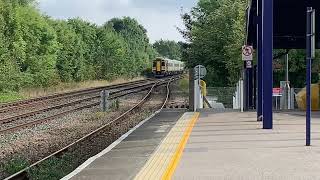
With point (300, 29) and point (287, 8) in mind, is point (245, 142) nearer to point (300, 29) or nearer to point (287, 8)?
point (287, 8)

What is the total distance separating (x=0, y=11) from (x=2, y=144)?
110 feet

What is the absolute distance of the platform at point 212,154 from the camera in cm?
993

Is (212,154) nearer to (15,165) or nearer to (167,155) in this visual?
(167,155)

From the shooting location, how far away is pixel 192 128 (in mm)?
17672

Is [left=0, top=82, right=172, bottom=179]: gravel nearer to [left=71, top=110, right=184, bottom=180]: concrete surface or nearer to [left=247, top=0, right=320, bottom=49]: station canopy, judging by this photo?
[left=71, top=110, right=184, bottom=180]: concrete surface

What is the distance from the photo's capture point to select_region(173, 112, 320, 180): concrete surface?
32.2 ft

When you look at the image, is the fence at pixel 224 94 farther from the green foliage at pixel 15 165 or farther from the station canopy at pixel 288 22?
the green foliage at pixel 15 165

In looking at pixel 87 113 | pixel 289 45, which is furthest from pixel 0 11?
pixel 289 45

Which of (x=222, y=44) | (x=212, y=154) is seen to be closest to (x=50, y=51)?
(x=222, y=44)

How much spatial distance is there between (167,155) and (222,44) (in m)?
32.8

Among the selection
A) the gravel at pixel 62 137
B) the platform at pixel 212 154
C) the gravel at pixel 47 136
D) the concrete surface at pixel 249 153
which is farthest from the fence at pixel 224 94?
the concrete surface at pixel 249 153

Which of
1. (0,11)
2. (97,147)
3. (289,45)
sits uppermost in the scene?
(0,11)

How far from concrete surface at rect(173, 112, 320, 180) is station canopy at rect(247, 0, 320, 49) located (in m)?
5.55

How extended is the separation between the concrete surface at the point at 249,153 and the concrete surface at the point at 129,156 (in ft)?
2.71
